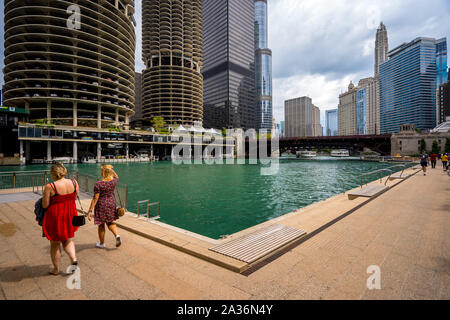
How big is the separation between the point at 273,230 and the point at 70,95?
251 feet

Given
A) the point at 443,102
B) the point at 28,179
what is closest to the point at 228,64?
the point at 28,179

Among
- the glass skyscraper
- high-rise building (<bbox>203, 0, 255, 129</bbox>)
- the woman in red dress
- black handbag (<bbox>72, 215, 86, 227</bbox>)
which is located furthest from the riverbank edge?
the glass skyscraper

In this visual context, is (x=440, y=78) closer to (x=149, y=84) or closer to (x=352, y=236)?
(x=149, y=84)

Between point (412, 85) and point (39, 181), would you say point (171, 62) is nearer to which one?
point (39, 181)

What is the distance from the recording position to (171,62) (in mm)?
107250

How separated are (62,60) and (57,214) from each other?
8153 centimetres

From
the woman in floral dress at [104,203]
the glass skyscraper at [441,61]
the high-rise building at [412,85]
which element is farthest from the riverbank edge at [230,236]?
the glass skyscraper at [441,61]

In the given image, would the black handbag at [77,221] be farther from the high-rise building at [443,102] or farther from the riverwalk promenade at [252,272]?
the high-rise building at [443,102]

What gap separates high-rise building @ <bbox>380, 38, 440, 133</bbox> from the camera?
16725cm

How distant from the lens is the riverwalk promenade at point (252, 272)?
326 cm

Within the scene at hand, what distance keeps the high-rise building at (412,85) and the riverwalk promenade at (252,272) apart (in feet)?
739

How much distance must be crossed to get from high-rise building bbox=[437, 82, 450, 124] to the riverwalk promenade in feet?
711
